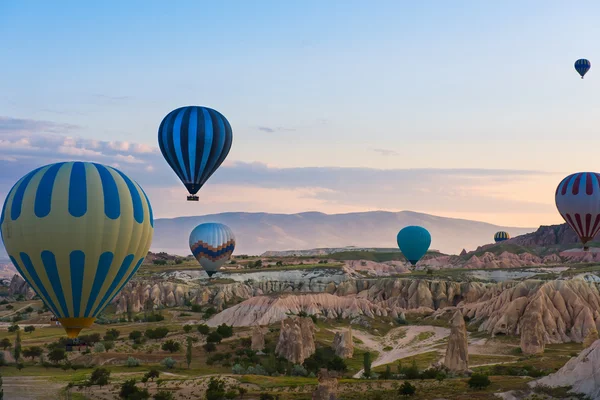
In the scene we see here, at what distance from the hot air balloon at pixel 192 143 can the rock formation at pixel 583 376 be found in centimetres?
4983

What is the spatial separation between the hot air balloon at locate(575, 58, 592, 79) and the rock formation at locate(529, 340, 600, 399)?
9753cm

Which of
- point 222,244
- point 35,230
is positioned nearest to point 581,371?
point 35,230

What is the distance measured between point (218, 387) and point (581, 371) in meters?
27.5

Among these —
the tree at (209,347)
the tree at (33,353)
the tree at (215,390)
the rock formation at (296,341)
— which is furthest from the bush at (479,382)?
the tree at (33,353)

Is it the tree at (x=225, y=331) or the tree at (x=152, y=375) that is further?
the tree at (x=225, y=331)

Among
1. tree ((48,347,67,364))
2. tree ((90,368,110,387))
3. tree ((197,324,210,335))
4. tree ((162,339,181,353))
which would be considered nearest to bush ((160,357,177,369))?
tree ((162,339,181,353))

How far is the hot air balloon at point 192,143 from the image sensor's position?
9469 centimetres

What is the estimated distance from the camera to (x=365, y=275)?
180750 mm

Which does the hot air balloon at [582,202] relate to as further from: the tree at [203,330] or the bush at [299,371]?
the bush at [299,371]

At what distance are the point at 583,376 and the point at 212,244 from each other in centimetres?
10474

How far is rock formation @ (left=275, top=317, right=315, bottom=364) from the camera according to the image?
84.0 m

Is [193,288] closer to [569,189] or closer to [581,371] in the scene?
[569,189]

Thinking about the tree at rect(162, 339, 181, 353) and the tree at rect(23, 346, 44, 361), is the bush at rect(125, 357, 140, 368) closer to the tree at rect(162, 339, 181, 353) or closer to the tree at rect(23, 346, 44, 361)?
the tree at rect(162, 339, 181, 353)

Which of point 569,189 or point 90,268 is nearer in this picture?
point 90,268
